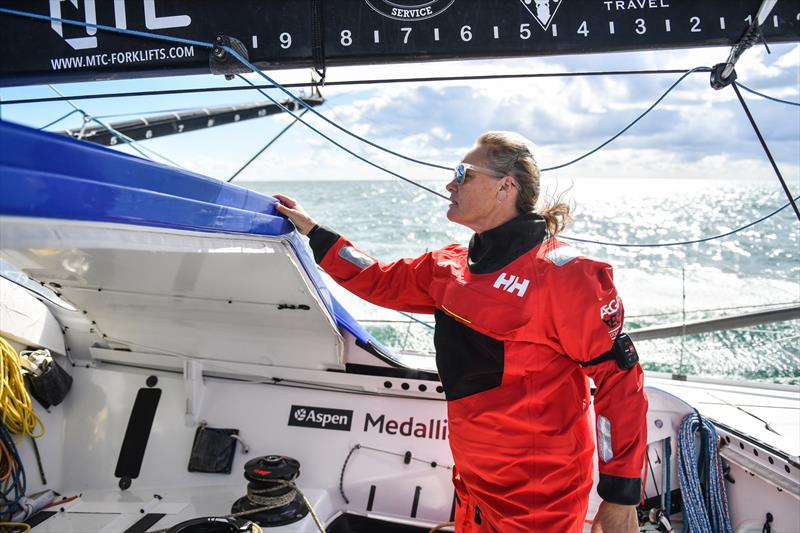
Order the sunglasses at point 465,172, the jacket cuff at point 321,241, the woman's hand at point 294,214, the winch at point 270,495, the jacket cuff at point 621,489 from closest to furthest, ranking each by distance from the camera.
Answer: the jacket cuff at point 621,489
the sunglasses at point 465,172
the woman's hand at point 294,214
the jacket cuff at point 321,241
the winch at point 270,495

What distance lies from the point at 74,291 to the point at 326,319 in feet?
3.35

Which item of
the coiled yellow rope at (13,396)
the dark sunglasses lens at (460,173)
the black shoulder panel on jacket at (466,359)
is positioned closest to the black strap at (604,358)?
the black shoulder panel on jacket at (466,359)

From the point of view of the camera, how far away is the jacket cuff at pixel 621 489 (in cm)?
165

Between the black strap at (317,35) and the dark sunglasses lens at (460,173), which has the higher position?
the black strap at (317,35)

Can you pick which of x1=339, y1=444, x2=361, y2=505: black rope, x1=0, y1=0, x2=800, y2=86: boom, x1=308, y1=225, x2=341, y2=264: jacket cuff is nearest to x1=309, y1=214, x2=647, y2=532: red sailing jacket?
x1=308, y1=225, x2=341, y2=264: jacket cuff

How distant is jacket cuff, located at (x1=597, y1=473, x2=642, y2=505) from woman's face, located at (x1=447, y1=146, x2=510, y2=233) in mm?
829

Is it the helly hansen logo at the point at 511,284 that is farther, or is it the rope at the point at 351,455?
the rope at the point at 351,455

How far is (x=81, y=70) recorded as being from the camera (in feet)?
7.12

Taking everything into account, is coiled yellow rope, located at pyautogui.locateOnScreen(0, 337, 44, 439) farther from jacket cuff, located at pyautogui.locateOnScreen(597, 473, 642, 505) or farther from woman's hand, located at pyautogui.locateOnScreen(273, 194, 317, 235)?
jacket cuff, located at pyautogui.locateOnScreen(597, 473, 642, 505)

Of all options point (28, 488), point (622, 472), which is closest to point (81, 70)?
point (28, 488)

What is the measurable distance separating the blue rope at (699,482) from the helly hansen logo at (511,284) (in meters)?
1.32

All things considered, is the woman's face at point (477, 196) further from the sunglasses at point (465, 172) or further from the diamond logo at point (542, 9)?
the diamond logo at point (542, 9)

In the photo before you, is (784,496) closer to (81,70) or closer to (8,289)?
(81,70)

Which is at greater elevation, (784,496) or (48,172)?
(48,172)
